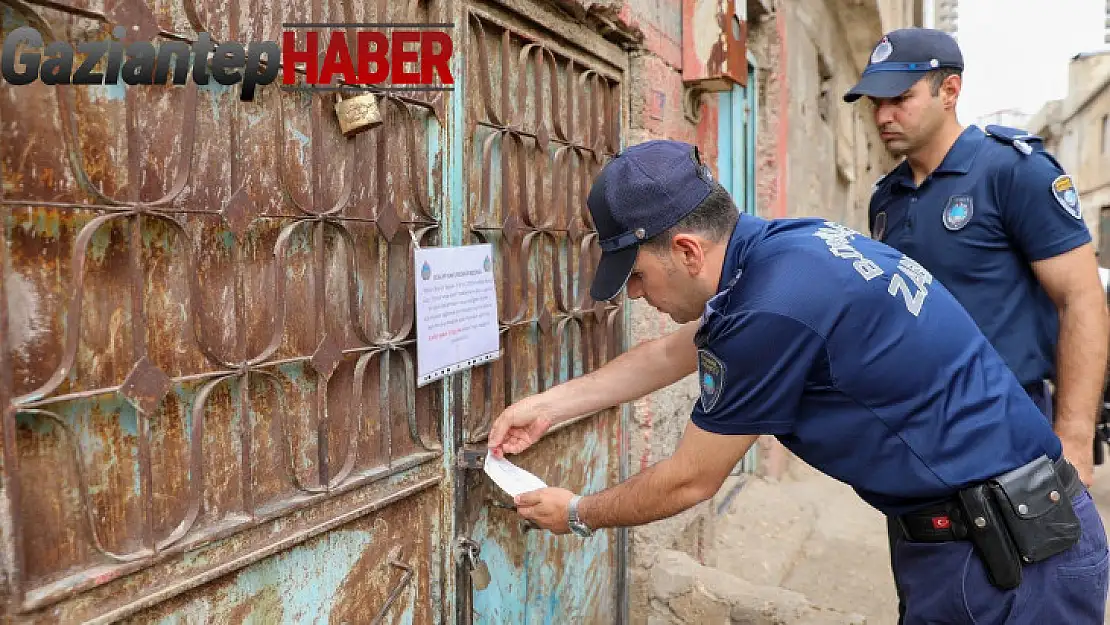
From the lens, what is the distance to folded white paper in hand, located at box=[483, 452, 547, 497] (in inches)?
75.6

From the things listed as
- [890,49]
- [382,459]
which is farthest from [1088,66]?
[382,459]

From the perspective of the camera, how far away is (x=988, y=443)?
156 cm

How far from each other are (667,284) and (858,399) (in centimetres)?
45

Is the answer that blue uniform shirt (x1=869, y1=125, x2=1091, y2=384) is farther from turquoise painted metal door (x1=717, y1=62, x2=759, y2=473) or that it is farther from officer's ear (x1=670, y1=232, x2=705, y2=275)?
turquoise painted metal door (x1=717, y1=62, x2=759, y2=473)

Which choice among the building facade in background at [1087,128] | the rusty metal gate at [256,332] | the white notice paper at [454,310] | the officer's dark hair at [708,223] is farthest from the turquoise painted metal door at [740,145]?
the building facade in background at [1087,128]

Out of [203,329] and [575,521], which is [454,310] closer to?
[575,521]

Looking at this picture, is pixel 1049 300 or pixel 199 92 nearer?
pixel 199 92

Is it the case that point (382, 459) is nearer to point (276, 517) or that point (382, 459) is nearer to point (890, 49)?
point (276, 517)

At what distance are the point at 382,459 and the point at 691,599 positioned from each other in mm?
1736

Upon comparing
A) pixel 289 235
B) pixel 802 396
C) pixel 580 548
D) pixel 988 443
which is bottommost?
pixel 580 548

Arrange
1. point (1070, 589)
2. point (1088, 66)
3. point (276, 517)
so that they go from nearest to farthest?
point (276, 517) → point (1070, 589) → point (1088, 66)

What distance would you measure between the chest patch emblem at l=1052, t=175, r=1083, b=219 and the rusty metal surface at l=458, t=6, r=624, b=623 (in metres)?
1.40

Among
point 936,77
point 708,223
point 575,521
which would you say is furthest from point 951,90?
point 575,521

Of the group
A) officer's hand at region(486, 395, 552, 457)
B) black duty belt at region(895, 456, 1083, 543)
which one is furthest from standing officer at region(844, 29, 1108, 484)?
officer's hand at region(486, 395, 552, 457)
